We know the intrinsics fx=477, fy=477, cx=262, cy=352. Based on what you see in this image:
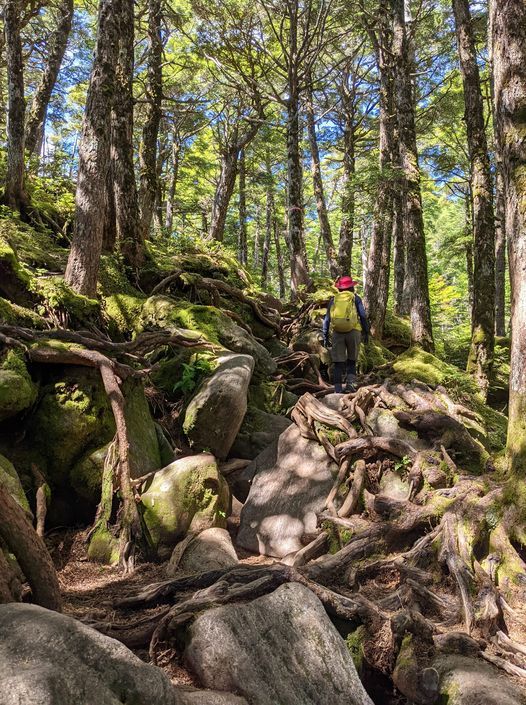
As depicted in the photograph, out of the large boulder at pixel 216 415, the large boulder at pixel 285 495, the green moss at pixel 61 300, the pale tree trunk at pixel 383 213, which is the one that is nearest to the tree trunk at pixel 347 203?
the pale tree trunk at pixel 383 213

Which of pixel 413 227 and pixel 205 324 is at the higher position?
pixel 413 227

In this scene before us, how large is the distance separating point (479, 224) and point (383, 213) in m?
2.69

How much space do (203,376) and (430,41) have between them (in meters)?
20.6

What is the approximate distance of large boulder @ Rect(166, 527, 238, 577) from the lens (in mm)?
5434

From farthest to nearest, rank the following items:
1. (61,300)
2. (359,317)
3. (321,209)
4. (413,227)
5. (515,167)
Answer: (321,209), (413,227), (359,317), (61,300), (515,167)

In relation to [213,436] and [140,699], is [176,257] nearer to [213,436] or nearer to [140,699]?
[213,436]

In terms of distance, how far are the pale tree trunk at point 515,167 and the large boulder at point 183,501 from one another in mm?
3689

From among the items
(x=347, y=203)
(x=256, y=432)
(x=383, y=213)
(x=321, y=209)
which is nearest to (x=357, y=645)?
(x=256, y=432)

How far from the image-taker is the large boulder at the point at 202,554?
5.43 m

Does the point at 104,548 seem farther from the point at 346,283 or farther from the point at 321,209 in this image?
the point at 321,209

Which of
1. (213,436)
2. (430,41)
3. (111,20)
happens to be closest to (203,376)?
(213,436)

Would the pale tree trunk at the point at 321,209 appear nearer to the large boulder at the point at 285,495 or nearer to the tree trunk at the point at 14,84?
the tree trunk at the point at 14,84

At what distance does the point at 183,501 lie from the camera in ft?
20.5

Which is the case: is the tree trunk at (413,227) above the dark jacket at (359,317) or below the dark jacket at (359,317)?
above
